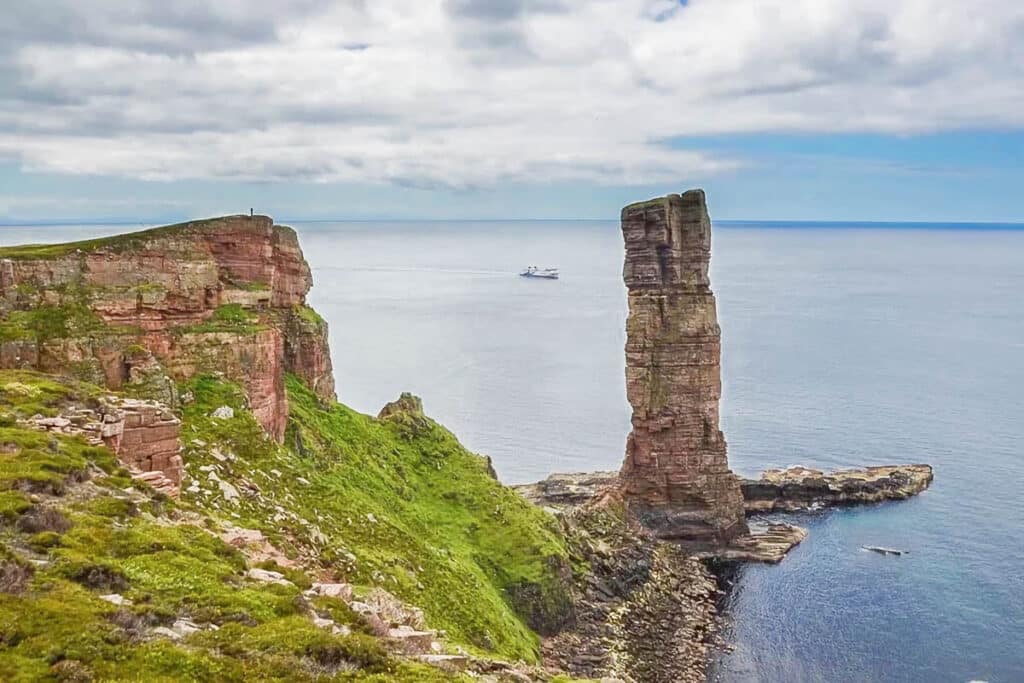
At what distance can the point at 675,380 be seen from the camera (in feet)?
286

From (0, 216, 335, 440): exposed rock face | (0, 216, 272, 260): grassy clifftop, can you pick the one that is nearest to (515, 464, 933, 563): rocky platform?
(0, 216, 335, 440): exposed rock face

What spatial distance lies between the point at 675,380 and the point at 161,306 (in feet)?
172

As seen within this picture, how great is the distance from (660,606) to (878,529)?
1401 inches

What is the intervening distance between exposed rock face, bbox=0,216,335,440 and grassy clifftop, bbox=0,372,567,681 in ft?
7.23

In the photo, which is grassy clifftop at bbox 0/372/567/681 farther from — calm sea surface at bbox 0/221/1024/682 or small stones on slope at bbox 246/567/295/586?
calm sea surface at bbox 0/221/1024/682

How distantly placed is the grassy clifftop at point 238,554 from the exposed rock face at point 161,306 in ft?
7.23

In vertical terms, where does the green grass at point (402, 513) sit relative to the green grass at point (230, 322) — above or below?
below

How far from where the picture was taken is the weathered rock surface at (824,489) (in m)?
105

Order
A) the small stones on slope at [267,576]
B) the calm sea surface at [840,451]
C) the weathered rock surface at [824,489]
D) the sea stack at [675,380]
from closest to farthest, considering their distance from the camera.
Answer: the small stones on slope at [267,576] < the calm sea surface at [840,451] < the sea stack at [675,380] < the weathered rock surface at [824,489]

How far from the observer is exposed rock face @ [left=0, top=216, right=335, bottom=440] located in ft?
143

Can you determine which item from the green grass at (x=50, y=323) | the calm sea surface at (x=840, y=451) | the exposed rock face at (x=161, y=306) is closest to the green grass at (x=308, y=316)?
the exposed rock face at (x=161, y=306)

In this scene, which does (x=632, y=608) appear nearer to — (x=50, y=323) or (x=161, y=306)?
(x=161, y=306)

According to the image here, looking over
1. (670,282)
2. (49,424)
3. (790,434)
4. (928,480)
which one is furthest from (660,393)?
(49,424)

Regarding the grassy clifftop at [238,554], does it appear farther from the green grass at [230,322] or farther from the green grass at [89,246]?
the green grass at [89,246]
